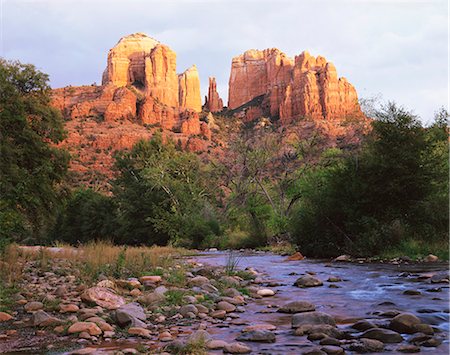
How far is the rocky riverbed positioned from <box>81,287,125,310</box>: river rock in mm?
18

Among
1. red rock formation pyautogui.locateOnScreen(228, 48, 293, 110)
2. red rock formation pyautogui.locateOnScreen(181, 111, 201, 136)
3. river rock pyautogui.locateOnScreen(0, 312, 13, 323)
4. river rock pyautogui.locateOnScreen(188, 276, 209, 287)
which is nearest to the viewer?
river rock pyautogui.locateOnScreen(0, 312, 13, 323)

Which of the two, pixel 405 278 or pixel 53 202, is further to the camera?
pixel 53 202

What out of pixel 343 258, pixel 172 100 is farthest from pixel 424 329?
pixel 172 100

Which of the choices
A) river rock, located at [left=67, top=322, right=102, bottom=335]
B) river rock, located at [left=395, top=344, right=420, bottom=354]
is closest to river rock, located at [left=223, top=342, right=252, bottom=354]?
river rock, located at [left=395, top=344, right=420, bottom=354]

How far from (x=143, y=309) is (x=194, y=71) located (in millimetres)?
159973

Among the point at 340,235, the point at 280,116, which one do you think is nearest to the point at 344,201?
the point at 340,235

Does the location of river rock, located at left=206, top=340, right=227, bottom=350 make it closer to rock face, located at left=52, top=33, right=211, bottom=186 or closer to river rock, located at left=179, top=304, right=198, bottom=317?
river rock, located at left=179, top=304, right=198, bottom=317

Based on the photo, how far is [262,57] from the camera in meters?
164

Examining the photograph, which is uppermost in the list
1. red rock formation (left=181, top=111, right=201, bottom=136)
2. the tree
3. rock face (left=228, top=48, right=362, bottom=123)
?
rock face (left=228, top=48, right=362, bottom=123)

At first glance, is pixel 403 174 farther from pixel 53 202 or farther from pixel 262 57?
pixel 262 57

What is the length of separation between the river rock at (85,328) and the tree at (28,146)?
880cm

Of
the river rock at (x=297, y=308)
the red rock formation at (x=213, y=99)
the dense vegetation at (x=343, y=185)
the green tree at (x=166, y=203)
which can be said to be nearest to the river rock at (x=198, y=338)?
the river rock at (x=297, y=308)

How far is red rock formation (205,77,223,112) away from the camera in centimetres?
15325

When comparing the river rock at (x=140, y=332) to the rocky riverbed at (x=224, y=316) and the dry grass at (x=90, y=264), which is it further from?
the dry grass at (x=90, y=264)
